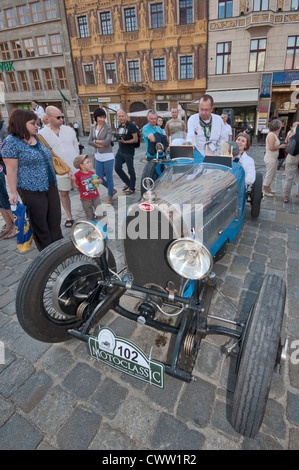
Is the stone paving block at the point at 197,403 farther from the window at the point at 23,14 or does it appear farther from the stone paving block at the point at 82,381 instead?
the window at the point at 23,14

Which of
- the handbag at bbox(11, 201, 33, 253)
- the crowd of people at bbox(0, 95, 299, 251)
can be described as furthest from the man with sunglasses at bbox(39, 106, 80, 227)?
the handbag at bbox(11, 201, 33, 253)

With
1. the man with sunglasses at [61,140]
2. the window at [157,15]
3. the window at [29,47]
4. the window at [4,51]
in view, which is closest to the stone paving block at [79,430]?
the man with sunglasses at [61,140]

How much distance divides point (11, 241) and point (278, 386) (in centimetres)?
415

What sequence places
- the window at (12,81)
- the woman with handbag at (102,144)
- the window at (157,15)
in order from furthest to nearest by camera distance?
the window at (12,81) < the window at (157,15) < the woman with handbag at (102,144)

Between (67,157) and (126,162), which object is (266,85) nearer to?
(126,162)

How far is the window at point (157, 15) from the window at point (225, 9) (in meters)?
3.95

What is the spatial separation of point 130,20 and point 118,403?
23644mm

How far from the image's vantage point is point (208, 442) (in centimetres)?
157

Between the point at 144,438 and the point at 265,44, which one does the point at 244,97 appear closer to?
the point at 265,44

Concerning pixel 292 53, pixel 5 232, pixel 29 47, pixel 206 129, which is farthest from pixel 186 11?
pixel 5 232

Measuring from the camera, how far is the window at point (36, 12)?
69.2 feet

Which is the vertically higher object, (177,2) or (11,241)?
(177,2)

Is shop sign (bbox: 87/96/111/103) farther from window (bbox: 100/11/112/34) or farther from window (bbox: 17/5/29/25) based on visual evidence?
window (bbox: 17/5/29/25)

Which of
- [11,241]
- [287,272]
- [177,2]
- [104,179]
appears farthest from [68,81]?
[287,272]
